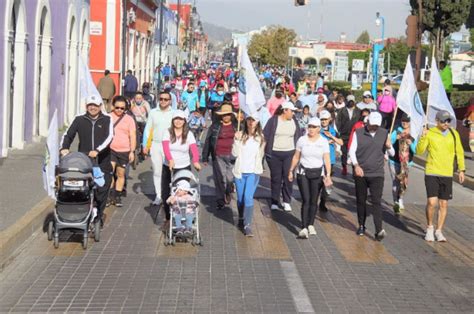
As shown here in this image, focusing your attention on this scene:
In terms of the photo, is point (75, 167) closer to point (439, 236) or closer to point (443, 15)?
point (439, 236)

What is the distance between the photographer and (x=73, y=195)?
984cm

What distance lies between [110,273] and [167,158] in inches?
99.6

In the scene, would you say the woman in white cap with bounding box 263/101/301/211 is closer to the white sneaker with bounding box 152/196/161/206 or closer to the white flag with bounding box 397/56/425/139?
the white flag with bounding box 397/56/425/139

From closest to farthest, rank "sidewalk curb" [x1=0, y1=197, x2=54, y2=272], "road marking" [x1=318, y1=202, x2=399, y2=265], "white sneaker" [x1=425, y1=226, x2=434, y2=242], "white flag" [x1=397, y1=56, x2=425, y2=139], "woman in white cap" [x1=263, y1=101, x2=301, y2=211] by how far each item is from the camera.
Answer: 1. "sidewalk curb" [x1=0, y1=197, x2=54, y2=272]
2. "road marking" [x1=318, y1=202, x2=399, y2=265]
3. "white sneaker" [x1=425, y1=226, x2=434, y2=242]
4. "white flag" [x1=397, y1=56, x2=425, y2=139]
5. "woman in white cap" [x1=263, y1=101, x2=301, y2=211]

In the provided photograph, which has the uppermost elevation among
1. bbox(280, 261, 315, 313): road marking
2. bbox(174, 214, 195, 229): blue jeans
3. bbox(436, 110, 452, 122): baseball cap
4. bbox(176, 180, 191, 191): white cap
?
bbox(436, 110, 452, 122): baseball cap

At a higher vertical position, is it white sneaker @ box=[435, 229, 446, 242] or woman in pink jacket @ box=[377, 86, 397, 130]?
woman in pink jacket @ box=[377, 86, 397, 130]

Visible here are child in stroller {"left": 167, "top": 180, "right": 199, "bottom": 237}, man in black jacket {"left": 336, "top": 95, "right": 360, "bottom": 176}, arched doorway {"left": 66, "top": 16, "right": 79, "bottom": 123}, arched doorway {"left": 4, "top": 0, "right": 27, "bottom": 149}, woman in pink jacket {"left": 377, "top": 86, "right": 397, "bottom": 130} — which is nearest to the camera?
child in stroller {"left": 167, "top": 180, "right": 199, "bottom": 237}

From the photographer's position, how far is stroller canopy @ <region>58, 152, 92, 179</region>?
977 cm

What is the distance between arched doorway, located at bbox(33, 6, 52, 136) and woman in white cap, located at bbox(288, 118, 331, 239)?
466 inches

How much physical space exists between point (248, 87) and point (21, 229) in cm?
408

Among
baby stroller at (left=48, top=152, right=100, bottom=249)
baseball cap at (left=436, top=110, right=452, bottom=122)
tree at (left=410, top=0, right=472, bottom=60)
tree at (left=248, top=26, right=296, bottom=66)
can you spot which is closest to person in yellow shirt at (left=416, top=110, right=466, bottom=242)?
baseball cap at (left=436, top=110, right=452, bottom=122)

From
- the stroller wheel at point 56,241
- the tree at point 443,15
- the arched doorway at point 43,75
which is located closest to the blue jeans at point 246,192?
the stroller wheel at point 56,241

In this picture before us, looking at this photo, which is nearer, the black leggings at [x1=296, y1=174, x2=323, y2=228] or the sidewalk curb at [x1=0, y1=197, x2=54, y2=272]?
the sidewalk curb at [x1=0, y1=197, x2=54, y2=272]

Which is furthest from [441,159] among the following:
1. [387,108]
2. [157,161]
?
[387,108]
